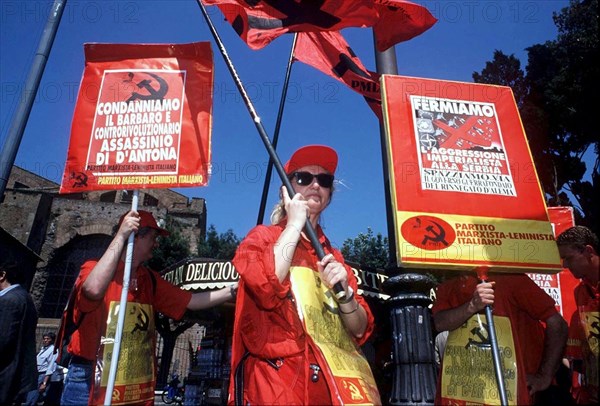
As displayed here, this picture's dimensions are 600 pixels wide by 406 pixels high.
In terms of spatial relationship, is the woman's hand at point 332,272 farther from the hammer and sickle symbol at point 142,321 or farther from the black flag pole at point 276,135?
the black flag pole at point 276,135

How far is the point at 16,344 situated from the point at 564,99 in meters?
16.8

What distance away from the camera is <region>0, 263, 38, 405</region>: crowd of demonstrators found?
4480mm

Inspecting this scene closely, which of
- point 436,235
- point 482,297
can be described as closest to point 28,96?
point 436,235

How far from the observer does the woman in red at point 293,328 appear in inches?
89.5

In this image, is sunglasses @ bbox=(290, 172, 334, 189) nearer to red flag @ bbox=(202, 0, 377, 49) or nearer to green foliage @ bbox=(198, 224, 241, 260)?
red flag @ bbox=(202, 0, 377, 49)

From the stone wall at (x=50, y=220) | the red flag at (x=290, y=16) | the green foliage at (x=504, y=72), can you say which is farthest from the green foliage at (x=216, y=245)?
the red flag at (x=290, y=16)

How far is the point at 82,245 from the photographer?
27484 millimetres

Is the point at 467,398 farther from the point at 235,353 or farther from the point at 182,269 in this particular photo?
the point at 182,269

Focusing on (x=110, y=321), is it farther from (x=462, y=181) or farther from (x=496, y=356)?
(x=462, y=181)

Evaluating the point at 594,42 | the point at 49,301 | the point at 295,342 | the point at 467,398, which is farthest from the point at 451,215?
the point at 49,301

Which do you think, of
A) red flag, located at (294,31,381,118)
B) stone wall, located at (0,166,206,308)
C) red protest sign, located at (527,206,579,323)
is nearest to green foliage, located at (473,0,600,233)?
red protest sign, located at (527,206,579,323)

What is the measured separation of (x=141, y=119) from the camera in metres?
3.74

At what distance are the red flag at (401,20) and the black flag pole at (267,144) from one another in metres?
1.92

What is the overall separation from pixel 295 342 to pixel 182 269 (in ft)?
16.9
